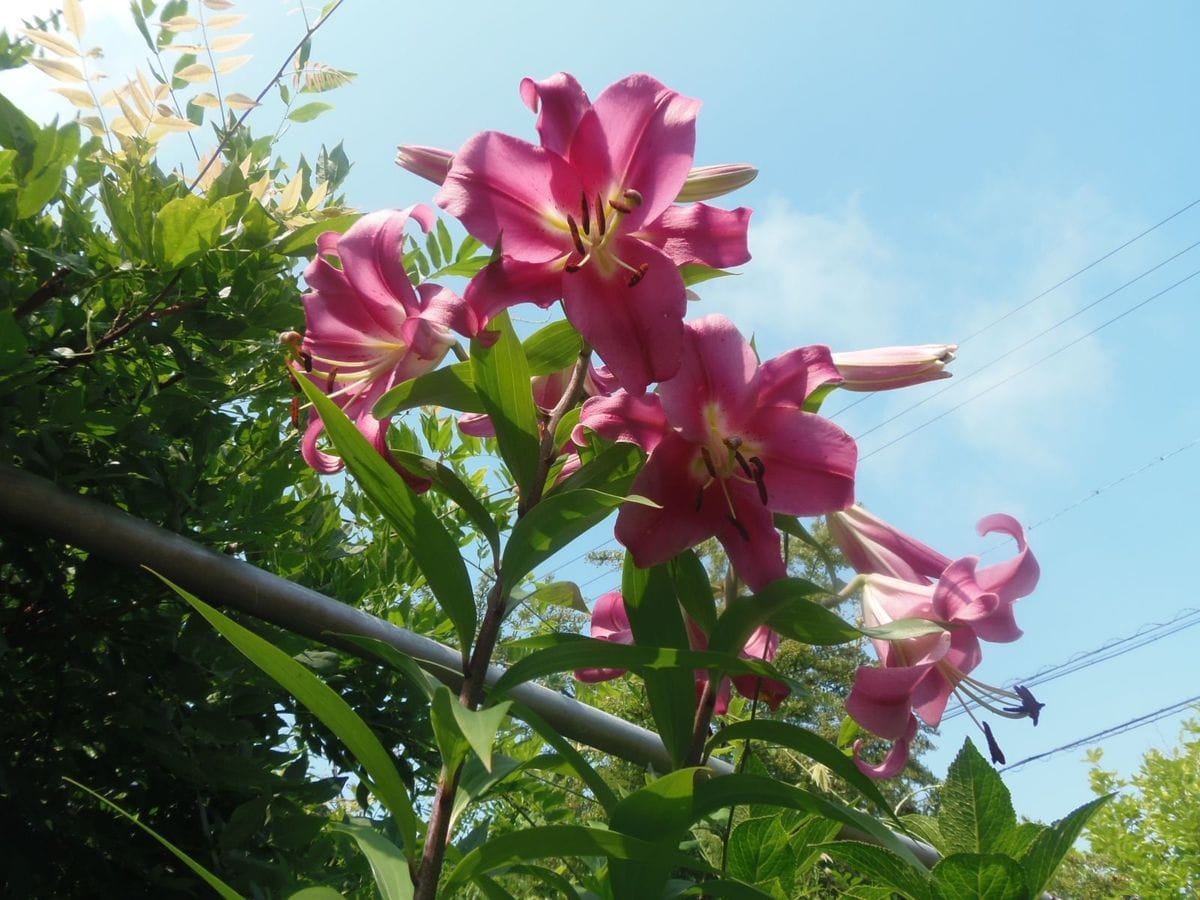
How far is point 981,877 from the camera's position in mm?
510

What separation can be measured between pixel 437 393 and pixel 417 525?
0.32 feet

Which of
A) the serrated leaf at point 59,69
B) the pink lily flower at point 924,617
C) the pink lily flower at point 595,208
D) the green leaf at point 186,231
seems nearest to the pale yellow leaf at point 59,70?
the serrated leaf at point 59,69

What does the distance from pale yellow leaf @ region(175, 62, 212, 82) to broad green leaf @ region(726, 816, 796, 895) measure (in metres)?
1.09

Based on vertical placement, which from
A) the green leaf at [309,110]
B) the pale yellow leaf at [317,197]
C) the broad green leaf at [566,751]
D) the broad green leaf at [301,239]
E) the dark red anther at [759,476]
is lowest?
the broad green leaf at [566,751]

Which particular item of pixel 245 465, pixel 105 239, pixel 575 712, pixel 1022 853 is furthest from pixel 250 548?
pixel 1022 853

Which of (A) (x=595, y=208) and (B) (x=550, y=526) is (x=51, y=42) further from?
(B) (x=550, y=526)

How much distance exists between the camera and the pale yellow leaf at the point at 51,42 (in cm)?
103

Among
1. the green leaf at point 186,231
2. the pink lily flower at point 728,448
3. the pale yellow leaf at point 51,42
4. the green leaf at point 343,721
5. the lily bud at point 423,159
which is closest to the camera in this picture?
the green leaf at point 343,721

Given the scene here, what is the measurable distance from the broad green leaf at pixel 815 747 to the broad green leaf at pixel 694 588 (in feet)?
0.30

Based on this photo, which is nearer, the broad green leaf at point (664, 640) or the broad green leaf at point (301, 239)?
the broad green leaf at point (664, 640)

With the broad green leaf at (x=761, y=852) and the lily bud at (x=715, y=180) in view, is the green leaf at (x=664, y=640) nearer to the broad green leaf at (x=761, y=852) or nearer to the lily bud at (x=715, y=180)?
the broad green leaf at (x=761, y=852)

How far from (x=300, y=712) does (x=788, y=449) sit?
74 centimetres

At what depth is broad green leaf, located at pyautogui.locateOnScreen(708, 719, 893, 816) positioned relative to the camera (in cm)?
52

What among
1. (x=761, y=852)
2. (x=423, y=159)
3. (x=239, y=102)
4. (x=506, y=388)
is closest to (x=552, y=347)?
(x=506, y=388)
